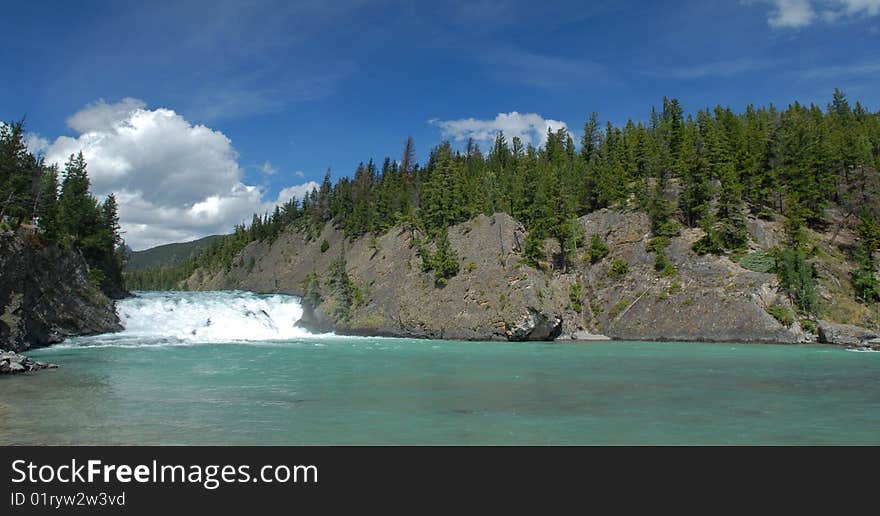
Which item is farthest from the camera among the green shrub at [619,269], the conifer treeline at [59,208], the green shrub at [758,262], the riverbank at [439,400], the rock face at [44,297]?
the green shrub at [619,269]

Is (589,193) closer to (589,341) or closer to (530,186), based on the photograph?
(530,186)

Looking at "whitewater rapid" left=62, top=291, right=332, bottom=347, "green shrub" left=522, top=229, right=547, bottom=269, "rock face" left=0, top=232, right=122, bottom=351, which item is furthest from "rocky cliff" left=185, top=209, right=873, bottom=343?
"rock face" left=0, top=232, right=122, bottom=351

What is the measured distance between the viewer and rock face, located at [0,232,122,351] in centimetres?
4025

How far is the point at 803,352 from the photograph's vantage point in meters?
41.4

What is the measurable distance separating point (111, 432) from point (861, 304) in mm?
67420

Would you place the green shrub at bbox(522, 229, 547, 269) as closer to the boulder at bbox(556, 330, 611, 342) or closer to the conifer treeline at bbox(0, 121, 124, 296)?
the boulder at bbox(556, 330, 611, 342)

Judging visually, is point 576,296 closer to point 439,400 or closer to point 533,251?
point 533,251

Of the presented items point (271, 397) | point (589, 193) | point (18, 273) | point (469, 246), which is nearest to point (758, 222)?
point (589, 193)

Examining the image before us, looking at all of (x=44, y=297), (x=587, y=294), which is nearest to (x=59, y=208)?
(x=44, y=297)

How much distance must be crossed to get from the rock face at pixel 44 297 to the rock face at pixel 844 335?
69.1m

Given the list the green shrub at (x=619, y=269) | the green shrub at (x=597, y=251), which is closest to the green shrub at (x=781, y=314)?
the green shrub at (x=619, y=269)

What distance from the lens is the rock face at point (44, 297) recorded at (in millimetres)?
40250

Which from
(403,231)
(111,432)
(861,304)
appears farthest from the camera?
(403,231)

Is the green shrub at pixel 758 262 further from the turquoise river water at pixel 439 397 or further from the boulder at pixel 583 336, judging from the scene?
the turquoise river water at pixel 439 397
